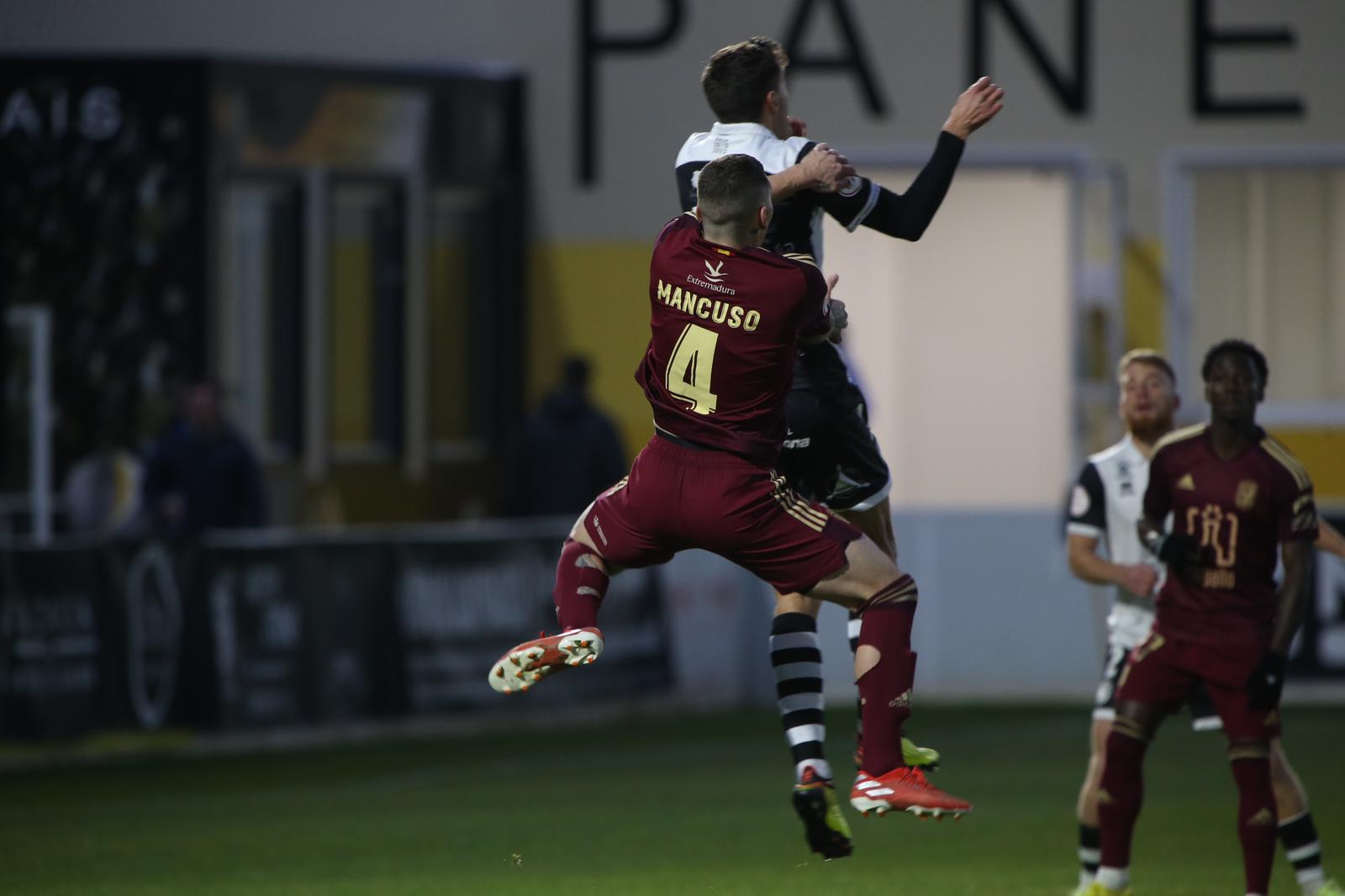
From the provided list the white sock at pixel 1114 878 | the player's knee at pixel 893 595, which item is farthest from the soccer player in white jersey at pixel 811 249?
the white sock at pixel 1114 878

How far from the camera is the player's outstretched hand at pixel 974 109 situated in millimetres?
7770

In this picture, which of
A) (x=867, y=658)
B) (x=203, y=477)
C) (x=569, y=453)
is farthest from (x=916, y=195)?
(x=569, y=453)

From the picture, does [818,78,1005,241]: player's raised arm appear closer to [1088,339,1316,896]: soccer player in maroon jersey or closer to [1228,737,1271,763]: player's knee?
[1088,339,1316,896]: soccer player in maroon jersey

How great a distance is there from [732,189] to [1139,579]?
3.48 meters

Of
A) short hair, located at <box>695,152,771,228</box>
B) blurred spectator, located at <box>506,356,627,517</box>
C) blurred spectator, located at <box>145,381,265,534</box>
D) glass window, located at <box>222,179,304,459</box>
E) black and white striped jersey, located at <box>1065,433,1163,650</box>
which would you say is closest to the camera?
short hair, located at <box>695,152,771,228</box>

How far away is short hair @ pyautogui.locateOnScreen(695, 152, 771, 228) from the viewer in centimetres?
729

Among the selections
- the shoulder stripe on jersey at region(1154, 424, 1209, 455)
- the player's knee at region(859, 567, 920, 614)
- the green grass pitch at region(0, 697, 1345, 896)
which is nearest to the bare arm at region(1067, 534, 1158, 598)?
the shoulder stripe on jersey at region(1154, 424, 1209, 455)

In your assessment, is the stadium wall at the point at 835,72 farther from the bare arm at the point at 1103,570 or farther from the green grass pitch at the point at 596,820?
the bare arm at the point at 1103,570

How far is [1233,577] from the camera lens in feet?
30.1

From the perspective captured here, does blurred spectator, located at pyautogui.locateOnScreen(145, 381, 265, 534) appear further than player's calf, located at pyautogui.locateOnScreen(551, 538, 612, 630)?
Yes

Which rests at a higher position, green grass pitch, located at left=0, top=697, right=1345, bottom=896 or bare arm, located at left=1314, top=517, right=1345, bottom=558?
bare arm, located at left=1314, top=517, right=1345, bottom=558

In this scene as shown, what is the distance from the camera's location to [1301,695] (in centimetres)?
1848

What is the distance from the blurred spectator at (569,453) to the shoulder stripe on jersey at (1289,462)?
9.78m

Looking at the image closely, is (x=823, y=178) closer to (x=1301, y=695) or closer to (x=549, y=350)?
(x=1301, y=695)
